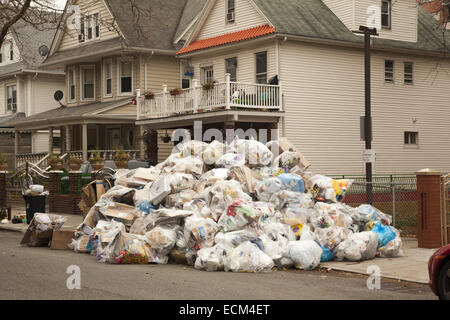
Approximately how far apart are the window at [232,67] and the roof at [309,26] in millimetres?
Result: 925

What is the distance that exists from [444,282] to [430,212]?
5.18 meters

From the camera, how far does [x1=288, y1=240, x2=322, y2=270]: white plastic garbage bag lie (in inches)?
420

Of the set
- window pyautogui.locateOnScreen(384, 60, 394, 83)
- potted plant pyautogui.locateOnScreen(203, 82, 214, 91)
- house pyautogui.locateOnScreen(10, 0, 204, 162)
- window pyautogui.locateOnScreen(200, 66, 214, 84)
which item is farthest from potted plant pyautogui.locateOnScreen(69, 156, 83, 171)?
window pyautogui.locateOnScreen(384, 60, 394, 83)

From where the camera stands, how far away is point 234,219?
36.1ft

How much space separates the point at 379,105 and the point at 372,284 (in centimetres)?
1867

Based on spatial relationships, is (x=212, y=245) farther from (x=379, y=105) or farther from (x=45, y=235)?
(x=379, y=105)

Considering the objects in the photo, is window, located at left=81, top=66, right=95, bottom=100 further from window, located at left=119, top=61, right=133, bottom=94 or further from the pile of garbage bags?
the pile of garbage bags

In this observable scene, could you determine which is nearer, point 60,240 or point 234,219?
point 234,219

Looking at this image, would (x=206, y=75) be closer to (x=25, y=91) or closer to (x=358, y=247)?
(x=25, y=91)

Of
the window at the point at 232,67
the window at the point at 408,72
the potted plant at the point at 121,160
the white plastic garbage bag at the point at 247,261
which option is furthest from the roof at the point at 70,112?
the white plastic garbage bag at the point at 247,261

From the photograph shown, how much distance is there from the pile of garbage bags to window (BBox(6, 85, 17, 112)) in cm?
2682

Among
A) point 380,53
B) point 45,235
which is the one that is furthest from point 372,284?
point 380,53

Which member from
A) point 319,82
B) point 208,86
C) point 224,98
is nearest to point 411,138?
point 319,82

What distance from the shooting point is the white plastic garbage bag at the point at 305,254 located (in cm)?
1067
